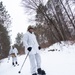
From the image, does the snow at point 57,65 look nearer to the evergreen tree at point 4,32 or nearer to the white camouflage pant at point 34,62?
the white camouflage pant at point 34,62

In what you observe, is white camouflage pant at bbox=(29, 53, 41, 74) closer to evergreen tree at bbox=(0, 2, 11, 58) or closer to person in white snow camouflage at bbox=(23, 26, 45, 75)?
person in white snow camouflage at bbox=(23, 26, 45, 75)

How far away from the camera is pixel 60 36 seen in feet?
93.7

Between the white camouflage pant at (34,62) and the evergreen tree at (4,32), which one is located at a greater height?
the evergreen tree at (4,32)

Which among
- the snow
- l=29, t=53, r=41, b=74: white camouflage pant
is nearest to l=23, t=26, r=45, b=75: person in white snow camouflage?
l=29, t=53, r=41, b=74: white camouflage pant

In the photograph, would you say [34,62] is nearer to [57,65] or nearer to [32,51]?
[32,51]

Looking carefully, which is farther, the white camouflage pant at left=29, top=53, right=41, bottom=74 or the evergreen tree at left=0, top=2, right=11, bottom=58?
the evergreen tree at left=0, top=2, right=11, bottom=58

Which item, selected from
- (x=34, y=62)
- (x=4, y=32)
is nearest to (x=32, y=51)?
(x=34, y=62)

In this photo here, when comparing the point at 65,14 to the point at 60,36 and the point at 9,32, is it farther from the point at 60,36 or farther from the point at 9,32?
the point at 9,32

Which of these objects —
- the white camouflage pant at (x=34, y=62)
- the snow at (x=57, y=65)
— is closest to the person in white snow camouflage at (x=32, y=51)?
the white camouflage pant at (x=34, y=62)

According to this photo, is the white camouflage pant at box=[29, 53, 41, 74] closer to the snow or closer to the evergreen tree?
the snow

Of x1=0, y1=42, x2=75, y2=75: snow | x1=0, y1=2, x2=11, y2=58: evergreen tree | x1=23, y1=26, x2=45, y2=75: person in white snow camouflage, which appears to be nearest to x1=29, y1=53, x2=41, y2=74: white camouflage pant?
x1=23, y1=26, x2=45, y2=75: person in white snow camouflage

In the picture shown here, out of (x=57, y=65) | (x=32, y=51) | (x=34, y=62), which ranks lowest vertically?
(x=57, y=65)

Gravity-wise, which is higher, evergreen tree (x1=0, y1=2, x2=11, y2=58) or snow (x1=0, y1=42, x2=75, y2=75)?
evergreen tree (x1=0, y1=2, x2=11, y2=58)

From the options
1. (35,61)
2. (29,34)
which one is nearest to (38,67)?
(35,61)
